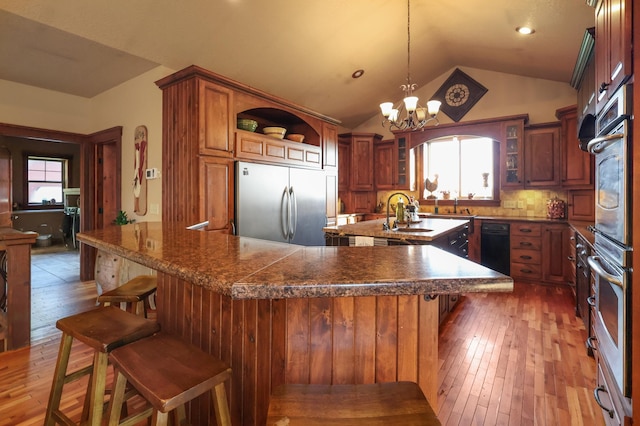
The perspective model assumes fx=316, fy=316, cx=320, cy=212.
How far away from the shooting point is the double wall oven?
1302 millimetres

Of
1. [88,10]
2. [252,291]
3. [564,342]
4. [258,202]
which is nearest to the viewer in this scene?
[252,291]

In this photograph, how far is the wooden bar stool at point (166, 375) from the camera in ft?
2.97

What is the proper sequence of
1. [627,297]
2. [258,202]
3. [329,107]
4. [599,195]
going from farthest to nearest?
[329,107] < [258,202] < [599,195] < [627,297]

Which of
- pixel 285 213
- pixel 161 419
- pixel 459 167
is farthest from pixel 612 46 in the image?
pixel 459 167

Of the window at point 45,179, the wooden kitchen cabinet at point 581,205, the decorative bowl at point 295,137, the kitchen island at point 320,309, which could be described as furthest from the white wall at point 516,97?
the window at point 45,179

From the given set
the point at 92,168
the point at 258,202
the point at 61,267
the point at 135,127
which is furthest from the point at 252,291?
the point at 61,267

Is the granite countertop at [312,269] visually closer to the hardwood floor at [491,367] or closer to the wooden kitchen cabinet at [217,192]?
the hardwood floor at [491,367]

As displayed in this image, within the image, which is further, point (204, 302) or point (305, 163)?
point (305, 163)

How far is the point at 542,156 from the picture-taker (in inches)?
187

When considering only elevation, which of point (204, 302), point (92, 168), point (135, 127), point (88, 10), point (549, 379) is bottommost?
point (549, 379)

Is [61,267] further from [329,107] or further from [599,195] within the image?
[599,195]

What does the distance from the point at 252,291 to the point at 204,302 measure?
68 cm

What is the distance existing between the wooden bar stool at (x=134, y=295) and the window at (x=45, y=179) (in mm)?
8442

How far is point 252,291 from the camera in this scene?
796 millimetres
